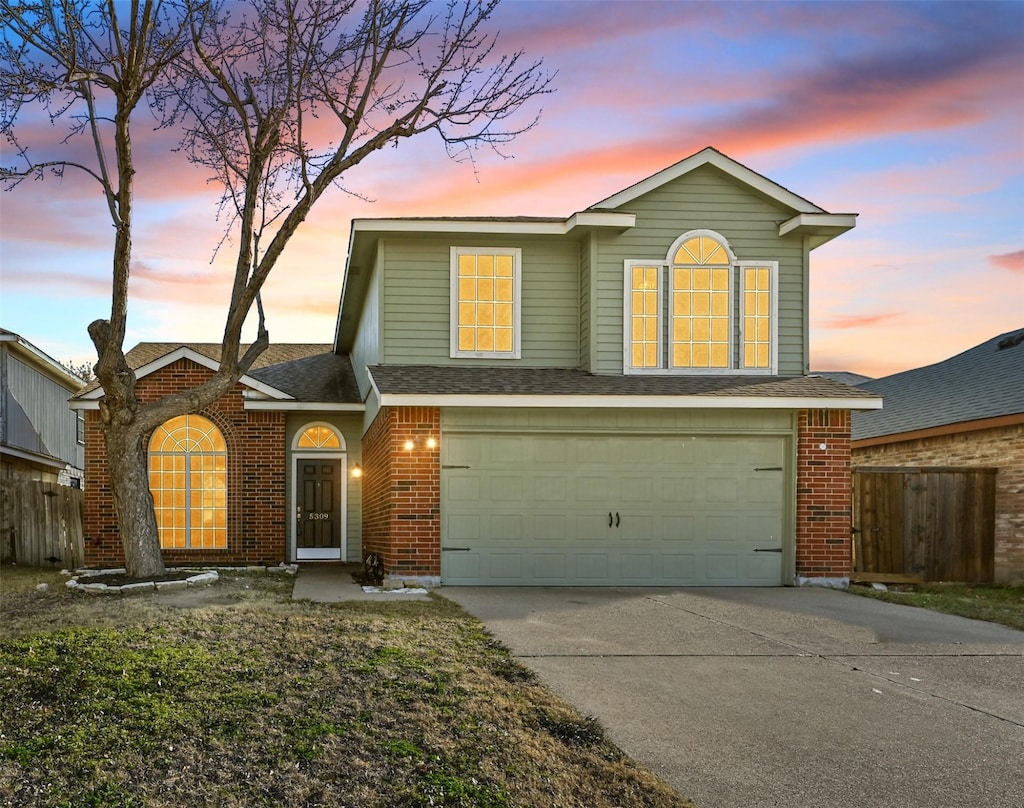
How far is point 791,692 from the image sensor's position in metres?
7.10

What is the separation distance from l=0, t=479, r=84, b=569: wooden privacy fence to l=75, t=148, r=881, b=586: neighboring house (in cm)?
217

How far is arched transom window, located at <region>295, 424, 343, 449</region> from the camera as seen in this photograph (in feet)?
59.3

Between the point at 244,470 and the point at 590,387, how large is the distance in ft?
23.8

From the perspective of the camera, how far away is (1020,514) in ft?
49.3

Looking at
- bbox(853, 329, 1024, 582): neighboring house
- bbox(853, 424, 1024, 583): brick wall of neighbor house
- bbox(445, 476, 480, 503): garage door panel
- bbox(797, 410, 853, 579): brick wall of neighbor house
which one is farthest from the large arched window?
bbox(853, 424, 1024, 583): brick wall of neighbor house

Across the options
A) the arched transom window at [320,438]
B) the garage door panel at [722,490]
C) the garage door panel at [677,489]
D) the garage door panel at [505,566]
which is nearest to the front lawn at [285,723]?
the garage door panel at [505,566]

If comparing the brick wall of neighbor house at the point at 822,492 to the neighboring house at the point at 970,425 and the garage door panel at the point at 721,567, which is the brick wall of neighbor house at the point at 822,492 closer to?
the garage door panel at the point at 721,567

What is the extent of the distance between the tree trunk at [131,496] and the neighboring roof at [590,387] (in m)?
3.50

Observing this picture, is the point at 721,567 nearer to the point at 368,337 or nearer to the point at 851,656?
the point at 851,656

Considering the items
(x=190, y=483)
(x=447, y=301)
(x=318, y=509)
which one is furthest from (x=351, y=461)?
(x=447, y=301)

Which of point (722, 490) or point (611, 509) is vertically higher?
point (722, 490)

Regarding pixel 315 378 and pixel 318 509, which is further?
pixel 315 378

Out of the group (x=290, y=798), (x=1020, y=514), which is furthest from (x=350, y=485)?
(x=290, y=798)

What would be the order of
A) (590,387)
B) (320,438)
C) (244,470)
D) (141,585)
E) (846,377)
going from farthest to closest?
(846,377) < (320,438) < (244,470) < (590,387) < (141,585)
